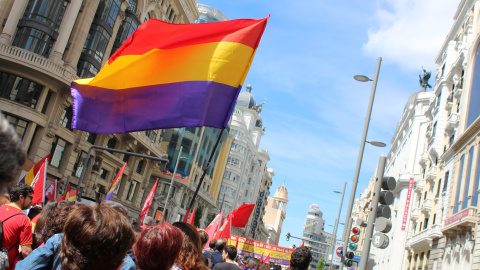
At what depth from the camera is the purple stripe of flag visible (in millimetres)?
7969

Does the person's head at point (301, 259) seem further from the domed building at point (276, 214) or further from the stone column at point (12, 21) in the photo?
the domed building at point (276, 214)

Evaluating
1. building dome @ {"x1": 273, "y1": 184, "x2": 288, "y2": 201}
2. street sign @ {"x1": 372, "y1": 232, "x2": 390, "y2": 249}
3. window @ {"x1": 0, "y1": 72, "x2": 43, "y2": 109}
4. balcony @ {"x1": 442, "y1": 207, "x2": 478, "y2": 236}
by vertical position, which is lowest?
street sign @ {"x1": 372, "y1": 232, "x2": 390, "y2": 249}

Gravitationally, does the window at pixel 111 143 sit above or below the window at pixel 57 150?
above

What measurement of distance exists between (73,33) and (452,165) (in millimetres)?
25404

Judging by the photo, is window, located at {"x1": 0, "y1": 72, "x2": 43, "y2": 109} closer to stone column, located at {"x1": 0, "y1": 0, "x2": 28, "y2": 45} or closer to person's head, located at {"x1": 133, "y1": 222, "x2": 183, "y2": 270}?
stone column, located at {"x1": 0, "y1": 0, "x2": 28, "y2": 45}

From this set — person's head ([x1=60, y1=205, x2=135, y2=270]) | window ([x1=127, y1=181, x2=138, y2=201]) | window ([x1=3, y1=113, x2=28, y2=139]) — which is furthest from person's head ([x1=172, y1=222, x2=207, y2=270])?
window ([x1=127, y1=181, x2=138, y2=201])

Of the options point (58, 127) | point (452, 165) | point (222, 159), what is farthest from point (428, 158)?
point (222, 159)

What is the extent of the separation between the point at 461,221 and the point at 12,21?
26.6 metres

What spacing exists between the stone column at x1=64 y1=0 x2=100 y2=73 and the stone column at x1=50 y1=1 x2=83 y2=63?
2.36 feet

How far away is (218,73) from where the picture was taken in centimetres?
829

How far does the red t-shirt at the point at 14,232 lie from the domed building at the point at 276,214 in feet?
492

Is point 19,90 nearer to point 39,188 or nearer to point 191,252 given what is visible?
point 39,188

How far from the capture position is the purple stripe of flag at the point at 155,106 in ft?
26.1

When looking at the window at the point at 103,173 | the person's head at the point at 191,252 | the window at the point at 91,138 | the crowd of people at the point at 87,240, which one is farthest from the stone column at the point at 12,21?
the person's head at the point at 191,252
